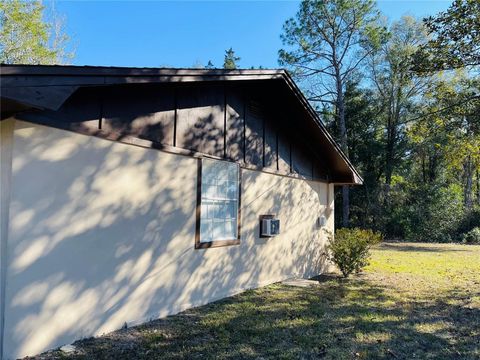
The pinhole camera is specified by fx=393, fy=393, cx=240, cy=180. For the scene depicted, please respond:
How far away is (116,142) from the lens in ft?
17.4

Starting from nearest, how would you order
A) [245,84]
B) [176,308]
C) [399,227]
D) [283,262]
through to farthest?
[176,308] → [245,84] → [283,262] → [399,227]

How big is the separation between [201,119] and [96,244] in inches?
115

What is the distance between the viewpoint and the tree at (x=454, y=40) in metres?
9.07

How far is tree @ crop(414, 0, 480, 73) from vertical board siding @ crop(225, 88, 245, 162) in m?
5.20

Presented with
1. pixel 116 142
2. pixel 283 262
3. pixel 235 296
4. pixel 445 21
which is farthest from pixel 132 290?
pixel 445 21

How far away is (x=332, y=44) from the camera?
2598 centimetres

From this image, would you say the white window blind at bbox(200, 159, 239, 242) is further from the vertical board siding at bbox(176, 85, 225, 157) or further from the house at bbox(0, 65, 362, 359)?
the vertical board siding at bbox(176, 85, 225, 157)

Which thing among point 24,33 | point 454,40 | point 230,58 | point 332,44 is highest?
point 230,58

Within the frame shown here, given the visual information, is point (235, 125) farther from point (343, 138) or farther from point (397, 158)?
point (397, 158)

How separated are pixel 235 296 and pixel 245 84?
4.31 meters

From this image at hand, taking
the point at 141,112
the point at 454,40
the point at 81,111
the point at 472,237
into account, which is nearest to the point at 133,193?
the point at 141,112

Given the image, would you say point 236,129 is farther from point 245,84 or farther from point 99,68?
point 99,68

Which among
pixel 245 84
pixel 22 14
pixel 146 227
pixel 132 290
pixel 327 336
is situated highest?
pixel 22 14

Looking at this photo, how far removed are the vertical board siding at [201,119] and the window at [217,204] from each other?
336 millimetres
